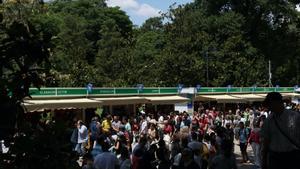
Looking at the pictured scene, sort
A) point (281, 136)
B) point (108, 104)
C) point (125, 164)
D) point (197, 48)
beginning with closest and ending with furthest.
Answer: point (281, 136)
point (125, 164)
point (108, 104)
point (197, 48)

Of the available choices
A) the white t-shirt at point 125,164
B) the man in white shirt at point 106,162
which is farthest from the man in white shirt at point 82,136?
the man in white shirt at point 106,162

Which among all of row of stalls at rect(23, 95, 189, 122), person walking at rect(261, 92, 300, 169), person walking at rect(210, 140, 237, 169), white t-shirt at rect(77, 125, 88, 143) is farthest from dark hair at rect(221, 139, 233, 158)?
row of stalls at rect(23, 95, 189, 122)

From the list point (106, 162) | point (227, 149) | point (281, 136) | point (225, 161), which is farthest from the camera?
point (106, 162)

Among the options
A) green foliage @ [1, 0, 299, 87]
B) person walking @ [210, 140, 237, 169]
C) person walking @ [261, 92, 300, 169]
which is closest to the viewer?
person walking @ [261, 92, 300, 169]

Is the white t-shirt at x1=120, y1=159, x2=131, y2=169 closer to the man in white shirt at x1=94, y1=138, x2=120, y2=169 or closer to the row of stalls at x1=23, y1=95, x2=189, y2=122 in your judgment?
the man in white shirt at x1=94, y1=138, x2=120, y2=169

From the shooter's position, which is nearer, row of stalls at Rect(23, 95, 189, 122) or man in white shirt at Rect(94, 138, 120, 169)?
man in white shirt at Rect(94, 138, 120, 169)

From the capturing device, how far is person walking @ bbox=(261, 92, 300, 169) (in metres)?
5.65

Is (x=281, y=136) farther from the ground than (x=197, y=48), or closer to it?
closer to it

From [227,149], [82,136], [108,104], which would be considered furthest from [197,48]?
[227,149]

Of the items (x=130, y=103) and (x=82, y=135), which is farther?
(x=130, y=103)

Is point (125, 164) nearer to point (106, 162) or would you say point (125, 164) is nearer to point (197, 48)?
point (106, 162)

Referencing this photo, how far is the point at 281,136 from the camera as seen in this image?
5.71 metres

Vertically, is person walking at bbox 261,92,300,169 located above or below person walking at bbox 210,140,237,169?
above

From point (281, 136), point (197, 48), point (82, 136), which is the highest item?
point (197, 48)
